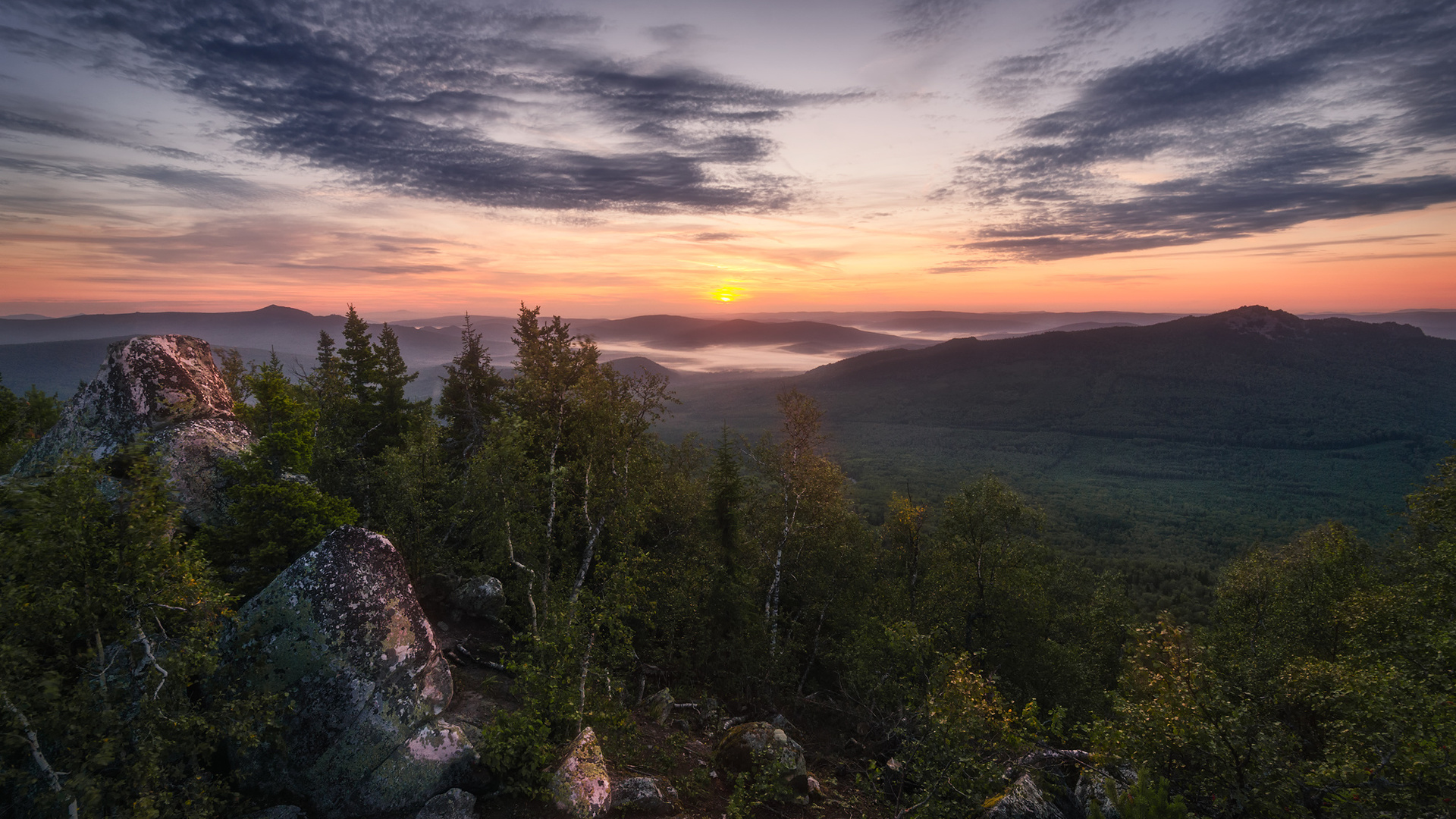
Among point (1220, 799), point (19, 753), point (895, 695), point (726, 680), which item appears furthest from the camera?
point (726, 680)

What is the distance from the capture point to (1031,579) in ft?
106

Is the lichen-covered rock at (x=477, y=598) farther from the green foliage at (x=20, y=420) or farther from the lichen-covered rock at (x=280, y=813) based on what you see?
Result: the green foliage at (x=20, y=420)

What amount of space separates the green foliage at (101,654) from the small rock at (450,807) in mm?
4328

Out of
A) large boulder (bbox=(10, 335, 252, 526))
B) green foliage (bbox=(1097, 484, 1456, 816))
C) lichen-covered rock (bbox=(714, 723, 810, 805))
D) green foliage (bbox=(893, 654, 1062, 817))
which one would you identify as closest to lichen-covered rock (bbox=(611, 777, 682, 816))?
lichen-covered rock (bbox=(714, 723, 810, 805))

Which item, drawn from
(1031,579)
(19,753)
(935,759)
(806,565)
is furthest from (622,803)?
(1031,579)

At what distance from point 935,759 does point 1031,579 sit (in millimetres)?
20566

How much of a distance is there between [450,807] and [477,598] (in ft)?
37.0

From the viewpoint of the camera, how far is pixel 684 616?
89.6 feet

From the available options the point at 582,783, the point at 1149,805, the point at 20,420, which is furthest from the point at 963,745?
the point at 20,420

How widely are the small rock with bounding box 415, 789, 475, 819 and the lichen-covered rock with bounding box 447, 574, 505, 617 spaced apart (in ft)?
34.2

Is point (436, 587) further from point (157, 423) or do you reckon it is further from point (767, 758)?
point (767, 758)

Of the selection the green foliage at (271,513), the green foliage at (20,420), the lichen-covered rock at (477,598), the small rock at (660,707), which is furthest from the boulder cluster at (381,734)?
the green foliage at (20,420)

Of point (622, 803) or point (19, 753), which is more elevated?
point (19, 753)

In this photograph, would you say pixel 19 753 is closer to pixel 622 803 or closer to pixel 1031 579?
pixel 622 803
